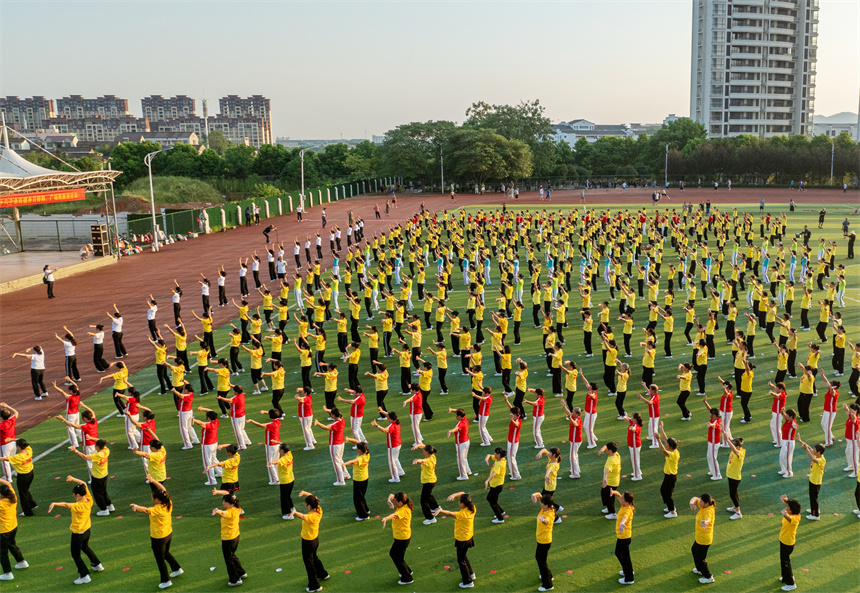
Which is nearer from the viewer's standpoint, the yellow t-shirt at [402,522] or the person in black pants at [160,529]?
the yellow t-shirt at [402,522]

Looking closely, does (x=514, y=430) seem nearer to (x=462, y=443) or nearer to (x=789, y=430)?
(x=462, y=443)

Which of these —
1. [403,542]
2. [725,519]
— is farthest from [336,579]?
[725,519]

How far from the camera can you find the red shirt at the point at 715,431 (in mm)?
10936

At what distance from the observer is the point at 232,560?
29.0 feet

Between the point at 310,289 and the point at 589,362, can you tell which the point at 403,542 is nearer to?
the point at 589,362

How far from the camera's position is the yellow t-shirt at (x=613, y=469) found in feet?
32.3

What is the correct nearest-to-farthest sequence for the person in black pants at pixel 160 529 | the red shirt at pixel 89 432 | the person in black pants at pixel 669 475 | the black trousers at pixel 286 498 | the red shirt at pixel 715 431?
1. the person in black pants at pixel 160 529
2. the person in black pants at pixel 669 475
3. the black trousers at pixel 286 498
4. the red shirt at pixel 715 431
5. the red shirt at pixel 89 432

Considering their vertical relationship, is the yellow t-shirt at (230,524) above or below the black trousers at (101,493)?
above

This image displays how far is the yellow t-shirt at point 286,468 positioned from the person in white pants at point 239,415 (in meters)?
2.67

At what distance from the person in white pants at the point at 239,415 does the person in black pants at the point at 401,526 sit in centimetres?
488

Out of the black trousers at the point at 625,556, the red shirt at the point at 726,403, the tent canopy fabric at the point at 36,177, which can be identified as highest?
the tent canopy fabric at the point at 36,177

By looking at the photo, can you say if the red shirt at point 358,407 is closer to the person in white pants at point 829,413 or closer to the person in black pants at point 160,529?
the person in black pants at point 160,529

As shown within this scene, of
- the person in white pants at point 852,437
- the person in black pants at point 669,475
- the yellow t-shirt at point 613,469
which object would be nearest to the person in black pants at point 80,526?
the yellow t-shirt at point 613,469

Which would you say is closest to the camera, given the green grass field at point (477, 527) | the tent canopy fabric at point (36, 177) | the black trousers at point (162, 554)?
the black trousers at point (162, 554)
